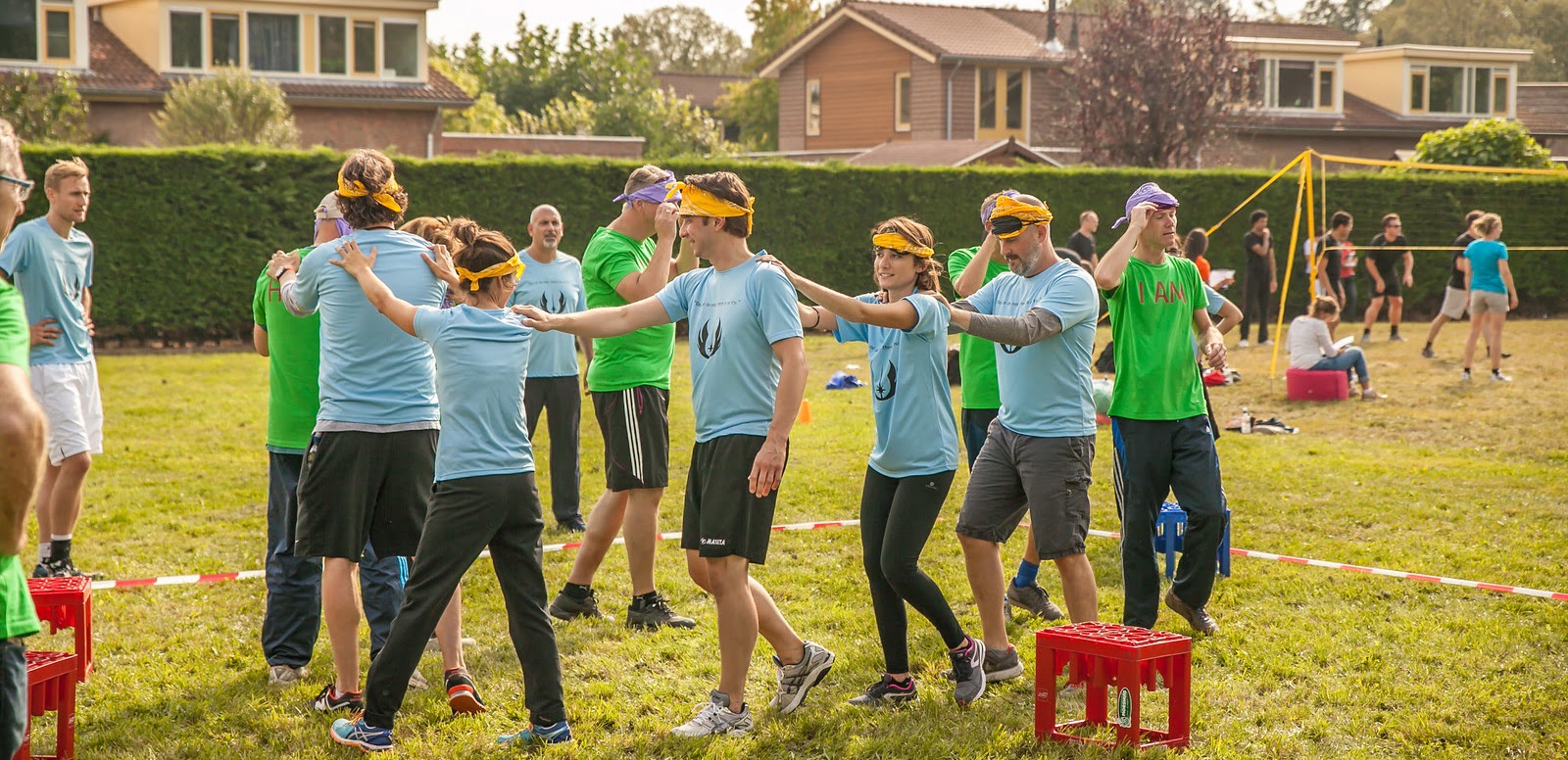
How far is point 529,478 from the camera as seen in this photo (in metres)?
4.68

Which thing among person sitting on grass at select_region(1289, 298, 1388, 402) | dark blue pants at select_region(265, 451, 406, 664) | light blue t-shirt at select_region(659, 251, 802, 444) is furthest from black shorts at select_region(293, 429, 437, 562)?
person sitting on grass at select_region(1289, 298, 1388, 402)

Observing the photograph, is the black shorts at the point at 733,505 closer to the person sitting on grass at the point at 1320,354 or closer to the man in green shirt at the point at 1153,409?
the man in green shirt at the point at 1153,409

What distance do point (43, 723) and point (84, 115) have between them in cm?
2692

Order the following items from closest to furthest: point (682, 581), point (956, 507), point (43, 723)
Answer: point (43, 723) < point (682, 581) < point (956, 507)

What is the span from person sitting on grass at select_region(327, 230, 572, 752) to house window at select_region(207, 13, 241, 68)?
3180cm

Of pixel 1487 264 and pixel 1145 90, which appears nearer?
pixel 1487 264

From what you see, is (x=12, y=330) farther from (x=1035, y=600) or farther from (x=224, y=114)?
(x=224, y=114)

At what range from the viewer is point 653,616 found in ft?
20.8

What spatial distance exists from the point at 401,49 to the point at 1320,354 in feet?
86.7

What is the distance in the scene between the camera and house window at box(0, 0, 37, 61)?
99.5 feet

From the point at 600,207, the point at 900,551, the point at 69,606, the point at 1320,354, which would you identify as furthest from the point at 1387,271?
the point at 69,606

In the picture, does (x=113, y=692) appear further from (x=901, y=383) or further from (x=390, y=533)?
(x=901, y=383)

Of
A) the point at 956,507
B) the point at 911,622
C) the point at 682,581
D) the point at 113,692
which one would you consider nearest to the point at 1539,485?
the point at 956,507

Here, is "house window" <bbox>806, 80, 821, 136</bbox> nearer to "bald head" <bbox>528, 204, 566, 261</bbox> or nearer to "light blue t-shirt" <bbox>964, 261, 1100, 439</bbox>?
"bald head" <bbox>528, 204, 566, 261</bbox>
